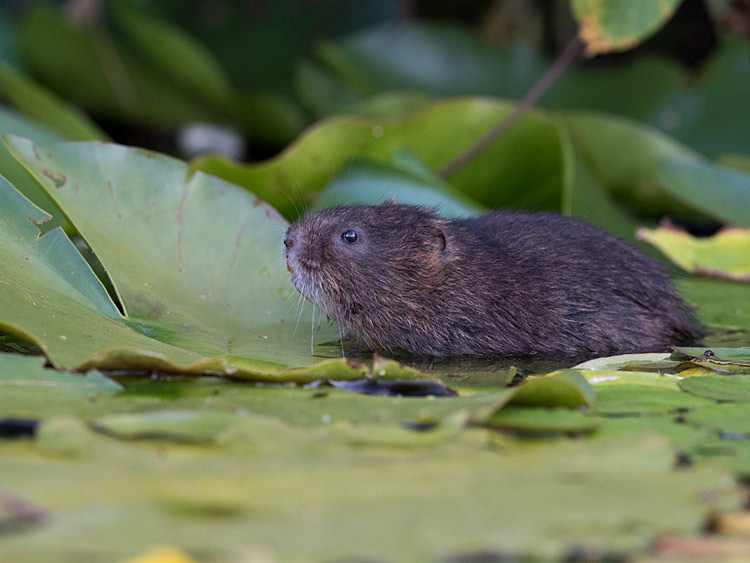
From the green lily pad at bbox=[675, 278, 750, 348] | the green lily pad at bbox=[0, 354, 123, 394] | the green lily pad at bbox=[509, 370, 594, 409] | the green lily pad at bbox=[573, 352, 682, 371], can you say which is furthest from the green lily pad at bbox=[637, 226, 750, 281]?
the green lily pad at bbox=[0, 354, 123, 394]

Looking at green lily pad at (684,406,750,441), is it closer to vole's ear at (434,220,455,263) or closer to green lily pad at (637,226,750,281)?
vole's ear at (434,220,455,263)

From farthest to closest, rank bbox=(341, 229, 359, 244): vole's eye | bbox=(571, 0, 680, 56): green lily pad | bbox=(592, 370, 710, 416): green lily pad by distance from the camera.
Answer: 1. bbox=(571, 0, 680, 56): green lily pad
2. bbox=(341, 229, 359, 244): vole's eye
3. bbox=(592, 370, 710, 416): green lily pad

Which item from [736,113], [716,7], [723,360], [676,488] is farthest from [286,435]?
[716,7]

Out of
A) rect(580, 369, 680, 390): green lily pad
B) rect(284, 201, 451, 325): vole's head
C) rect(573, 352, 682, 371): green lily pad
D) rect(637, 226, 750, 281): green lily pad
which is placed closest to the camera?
rect(580, 369, 680, 390): green lily pad

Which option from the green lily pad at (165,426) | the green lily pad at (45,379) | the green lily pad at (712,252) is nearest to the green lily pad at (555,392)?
the green lily pad at (165,426)

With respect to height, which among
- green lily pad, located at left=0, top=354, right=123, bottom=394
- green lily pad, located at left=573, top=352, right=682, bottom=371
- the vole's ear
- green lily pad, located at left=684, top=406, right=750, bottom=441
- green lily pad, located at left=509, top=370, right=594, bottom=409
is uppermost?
the vole's ear

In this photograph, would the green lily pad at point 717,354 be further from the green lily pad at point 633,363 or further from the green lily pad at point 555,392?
the green lily pad at point 555,392
